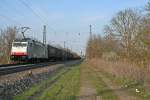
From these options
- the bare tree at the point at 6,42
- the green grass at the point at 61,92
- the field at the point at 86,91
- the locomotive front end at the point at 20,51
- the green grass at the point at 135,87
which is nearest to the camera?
the green grass at the point at 61,92

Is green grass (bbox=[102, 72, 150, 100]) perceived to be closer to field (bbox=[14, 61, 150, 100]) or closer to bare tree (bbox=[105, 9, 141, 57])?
field (bbox=[14, 61, 150, 100])

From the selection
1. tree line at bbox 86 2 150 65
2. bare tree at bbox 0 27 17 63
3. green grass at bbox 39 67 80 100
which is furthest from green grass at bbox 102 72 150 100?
bare tree at bbox 0 27 17 63

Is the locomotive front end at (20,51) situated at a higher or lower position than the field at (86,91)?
higher

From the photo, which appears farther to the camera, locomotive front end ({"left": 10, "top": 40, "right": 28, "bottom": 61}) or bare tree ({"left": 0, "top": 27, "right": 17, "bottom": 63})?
bare tree ({"left": 0, "top": 27, "right": 17, "bottom": 63})

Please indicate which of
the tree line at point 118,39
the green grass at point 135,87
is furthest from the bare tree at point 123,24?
the green grass at point 135,87

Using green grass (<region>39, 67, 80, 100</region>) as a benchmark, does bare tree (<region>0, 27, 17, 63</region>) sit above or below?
above

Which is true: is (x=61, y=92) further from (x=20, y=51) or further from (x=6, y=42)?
(x=6, y=42)

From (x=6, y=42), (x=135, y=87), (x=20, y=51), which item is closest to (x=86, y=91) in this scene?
(x=135, y=87)

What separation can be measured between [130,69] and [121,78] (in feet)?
2.98

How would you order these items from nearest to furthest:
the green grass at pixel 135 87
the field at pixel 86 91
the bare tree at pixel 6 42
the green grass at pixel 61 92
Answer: the green grass at pixel 61 92
the field at pixel 86 91
the green grass at pixel 135 87
the bare tree at pixel 6 42

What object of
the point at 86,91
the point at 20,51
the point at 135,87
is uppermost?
the point at 20,51

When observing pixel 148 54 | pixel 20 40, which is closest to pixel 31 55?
pixel 20 40

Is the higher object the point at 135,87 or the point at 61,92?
the point at 135,87

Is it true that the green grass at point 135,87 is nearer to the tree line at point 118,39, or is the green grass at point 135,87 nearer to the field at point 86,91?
the field at point 86,91
